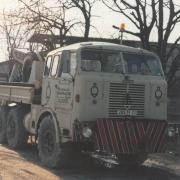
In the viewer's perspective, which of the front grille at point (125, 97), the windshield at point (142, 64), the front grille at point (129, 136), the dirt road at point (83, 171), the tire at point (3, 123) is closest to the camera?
the dirt road at point (83, 171)

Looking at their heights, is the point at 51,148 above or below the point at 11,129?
below

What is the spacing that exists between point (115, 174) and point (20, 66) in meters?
6.98

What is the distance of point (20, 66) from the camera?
1741cm

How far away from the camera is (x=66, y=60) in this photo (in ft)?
39.0

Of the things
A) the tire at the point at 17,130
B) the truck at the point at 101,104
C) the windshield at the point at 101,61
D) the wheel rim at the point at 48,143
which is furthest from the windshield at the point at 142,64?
the tire at the point at 17,130

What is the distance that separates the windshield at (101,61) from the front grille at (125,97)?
0.46 meters

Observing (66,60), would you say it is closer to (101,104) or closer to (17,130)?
(101,104)

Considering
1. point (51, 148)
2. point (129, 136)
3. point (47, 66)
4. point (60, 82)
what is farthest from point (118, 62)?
point (51, 148)

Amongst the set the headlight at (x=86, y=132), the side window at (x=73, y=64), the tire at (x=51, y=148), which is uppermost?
the side window at (x=73, y=64)

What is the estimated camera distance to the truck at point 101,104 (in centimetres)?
1115

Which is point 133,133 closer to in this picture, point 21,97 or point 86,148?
point 86,148

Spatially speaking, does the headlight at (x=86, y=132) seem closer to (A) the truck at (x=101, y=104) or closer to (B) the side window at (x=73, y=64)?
(A) the truck at (x=101, y=104)

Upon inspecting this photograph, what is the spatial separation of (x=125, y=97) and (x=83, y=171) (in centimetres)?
191

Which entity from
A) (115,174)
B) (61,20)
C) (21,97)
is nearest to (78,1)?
(61,20)
